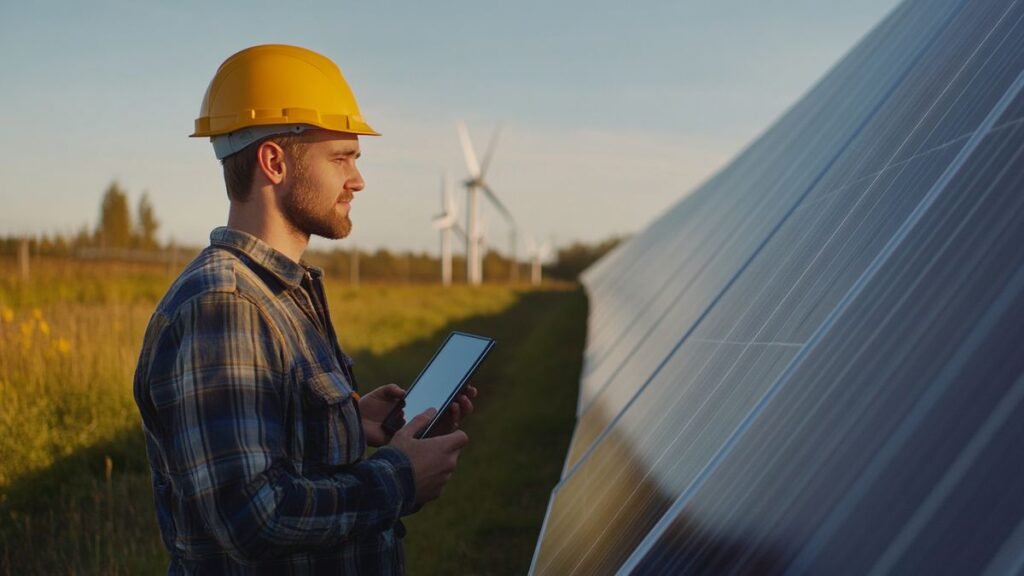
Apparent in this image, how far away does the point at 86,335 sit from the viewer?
1132 cm

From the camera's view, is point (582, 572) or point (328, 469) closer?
point (328, 469)

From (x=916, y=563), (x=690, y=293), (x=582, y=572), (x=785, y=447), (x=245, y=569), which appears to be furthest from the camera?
(x=690, y=293)

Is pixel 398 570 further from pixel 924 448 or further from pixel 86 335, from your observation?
pixel 86 335

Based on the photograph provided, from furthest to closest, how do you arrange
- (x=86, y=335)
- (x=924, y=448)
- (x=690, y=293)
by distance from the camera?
(x=86, y=335), (x=690, y=293), (x=924, y=448)

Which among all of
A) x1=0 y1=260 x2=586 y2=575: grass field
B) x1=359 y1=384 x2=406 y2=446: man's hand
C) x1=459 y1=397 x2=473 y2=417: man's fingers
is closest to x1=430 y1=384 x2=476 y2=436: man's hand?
x1=459 y1=397 x2=473 y2=417: man's fingers

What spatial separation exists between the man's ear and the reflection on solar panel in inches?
50.3

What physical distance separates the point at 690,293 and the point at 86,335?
23.6 feet

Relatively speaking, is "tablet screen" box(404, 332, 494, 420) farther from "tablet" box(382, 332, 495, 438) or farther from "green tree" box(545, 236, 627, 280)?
"green tree" box(545, 236, 627, 280)

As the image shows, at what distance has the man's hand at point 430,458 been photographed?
2594mm

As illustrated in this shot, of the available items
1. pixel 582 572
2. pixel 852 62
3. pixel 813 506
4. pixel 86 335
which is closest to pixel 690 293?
pixel 852 62

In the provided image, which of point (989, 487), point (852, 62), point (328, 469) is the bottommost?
point (328, 469)

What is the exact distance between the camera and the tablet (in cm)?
307

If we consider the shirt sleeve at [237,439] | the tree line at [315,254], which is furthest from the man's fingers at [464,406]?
the tree line at [315,254]

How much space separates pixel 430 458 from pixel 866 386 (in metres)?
1.06
